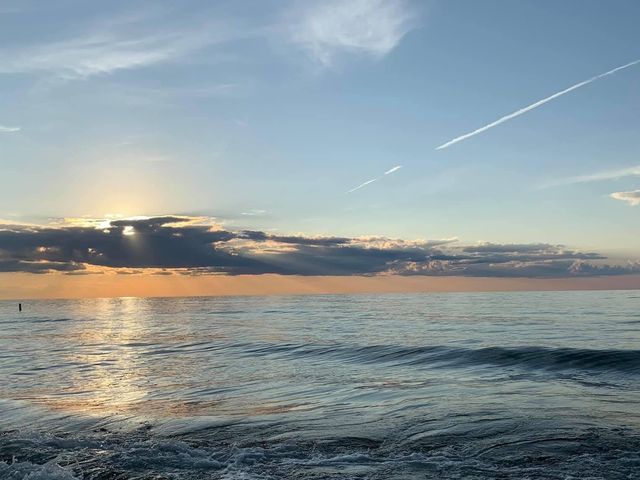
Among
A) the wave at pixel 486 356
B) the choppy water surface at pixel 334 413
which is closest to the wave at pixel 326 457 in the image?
the choppy water surface at pixel 334 413

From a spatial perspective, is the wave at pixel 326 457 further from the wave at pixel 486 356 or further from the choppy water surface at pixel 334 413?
the wave at pixel 486 356

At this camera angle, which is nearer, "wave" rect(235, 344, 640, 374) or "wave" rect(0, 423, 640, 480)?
"wave" rect(0, 423, 640, 480)

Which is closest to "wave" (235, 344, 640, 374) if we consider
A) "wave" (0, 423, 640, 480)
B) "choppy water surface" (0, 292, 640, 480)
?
"choppy water surface" (0, 292, 640, 480)

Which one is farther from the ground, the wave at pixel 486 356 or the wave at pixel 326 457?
the wave at pixel 326 457

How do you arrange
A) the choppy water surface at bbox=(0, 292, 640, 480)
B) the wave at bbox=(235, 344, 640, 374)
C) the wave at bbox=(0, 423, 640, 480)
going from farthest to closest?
the wave at bbox=(235, 344, 640, 374)
the choppy water surface at bbox=(0, 292, 640, 480)
the wave at bbox=(0, 423, 640, 480)

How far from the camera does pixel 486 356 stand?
30141mm

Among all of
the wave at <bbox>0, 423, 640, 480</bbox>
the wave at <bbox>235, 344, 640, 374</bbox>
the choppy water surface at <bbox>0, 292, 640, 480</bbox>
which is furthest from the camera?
the wave at <bbox>235, 344, 640, 374</bbox>

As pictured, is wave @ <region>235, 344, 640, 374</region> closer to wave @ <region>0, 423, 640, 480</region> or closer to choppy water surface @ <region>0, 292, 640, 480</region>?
choppy water surface @ <region>0, 292, 640, 480</region>

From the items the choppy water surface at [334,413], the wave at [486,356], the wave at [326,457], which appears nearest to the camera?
the wave at [326,457]

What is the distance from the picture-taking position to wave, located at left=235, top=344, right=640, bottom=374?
26.4 m

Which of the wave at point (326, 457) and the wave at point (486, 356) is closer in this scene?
the wave at point (326, 457)

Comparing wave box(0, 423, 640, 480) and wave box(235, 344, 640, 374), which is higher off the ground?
wave box(0, 423, 640, 480)

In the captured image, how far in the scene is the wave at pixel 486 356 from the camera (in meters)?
26.4

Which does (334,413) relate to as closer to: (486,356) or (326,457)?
(326,457)
